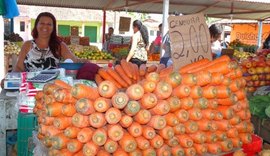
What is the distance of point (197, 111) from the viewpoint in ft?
5.49

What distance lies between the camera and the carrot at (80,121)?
1.49m

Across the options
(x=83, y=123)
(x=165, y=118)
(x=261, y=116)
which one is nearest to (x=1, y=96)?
(x=83, y=123)

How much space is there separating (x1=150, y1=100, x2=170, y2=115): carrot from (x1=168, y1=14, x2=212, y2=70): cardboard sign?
1.46ft

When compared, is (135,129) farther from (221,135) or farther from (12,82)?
(12,82)

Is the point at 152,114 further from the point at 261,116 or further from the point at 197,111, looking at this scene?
the point at 261,116

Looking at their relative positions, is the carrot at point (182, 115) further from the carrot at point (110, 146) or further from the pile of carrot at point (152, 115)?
the carrot at point (110, 146)

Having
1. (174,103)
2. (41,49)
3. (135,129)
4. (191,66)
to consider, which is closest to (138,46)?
(41,49)

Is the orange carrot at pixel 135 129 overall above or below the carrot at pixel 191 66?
below

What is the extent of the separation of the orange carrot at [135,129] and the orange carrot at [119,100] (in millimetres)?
111

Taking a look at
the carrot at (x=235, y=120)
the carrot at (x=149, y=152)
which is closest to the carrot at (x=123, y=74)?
the carrot at (x=149, y=152)

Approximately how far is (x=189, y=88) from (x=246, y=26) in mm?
21564

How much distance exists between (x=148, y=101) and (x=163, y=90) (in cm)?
11

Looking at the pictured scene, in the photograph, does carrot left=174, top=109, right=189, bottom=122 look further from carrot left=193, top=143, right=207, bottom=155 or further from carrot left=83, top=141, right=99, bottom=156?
carrot left=83, top=141, right=99, bottom=156

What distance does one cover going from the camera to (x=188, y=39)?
6.64 ft
